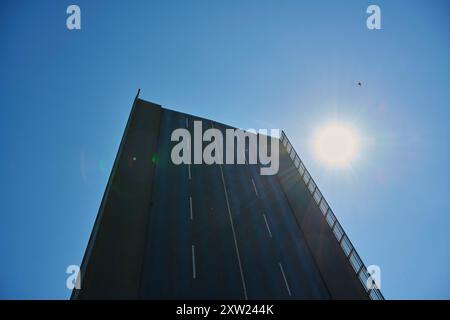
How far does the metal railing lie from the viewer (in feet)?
58.6

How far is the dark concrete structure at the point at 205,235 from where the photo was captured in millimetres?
14367

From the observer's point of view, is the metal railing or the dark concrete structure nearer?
the dark concrete structure

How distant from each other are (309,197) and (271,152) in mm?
7356

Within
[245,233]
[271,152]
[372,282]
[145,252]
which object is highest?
[271,152]

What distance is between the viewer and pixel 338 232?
2188 centimetres

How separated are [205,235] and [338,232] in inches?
436

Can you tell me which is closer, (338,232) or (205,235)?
(205,235)

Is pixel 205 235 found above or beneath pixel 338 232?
beneath

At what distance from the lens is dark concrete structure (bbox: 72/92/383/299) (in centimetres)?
1437

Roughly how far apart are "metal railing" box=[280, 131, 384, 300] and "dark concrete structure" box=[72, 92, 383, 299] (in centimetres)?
8
